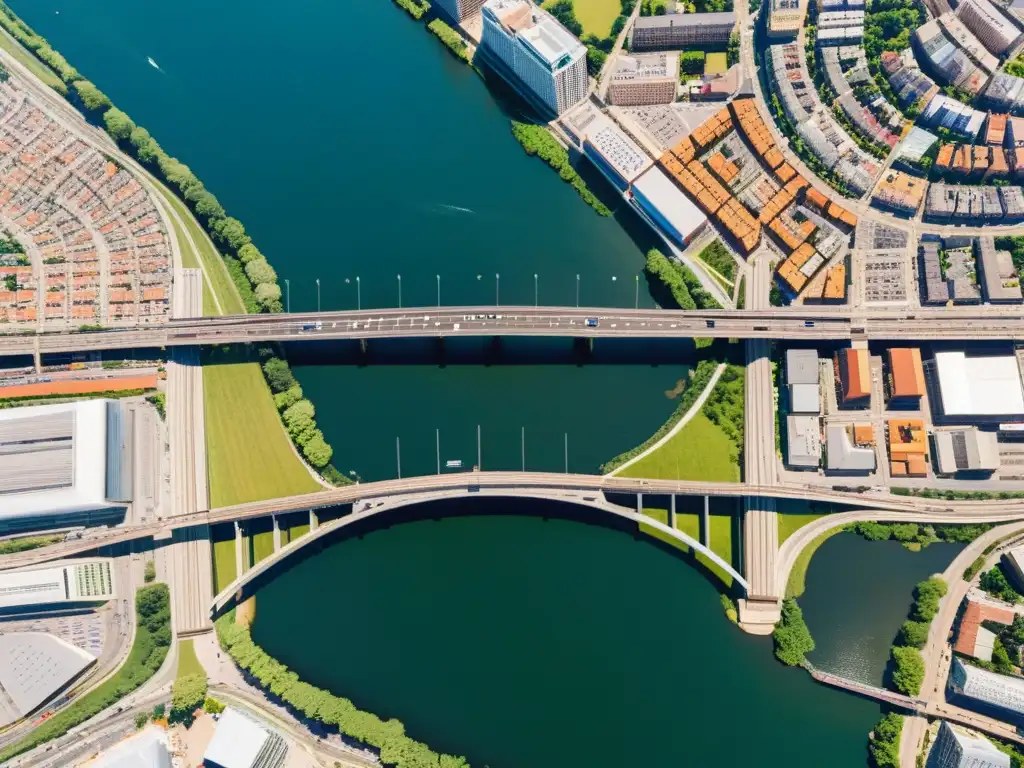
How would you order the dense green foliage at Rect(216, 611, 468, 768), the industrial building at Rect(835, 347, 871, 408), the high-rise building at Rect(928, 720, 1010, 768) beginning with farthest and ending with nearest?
the industrial building at Rect(835, 347, 871, 408), the dense green foliage at Rect(216, 611, 468, 768), the high-rise building at Rect(928, 720, 1010, 768)

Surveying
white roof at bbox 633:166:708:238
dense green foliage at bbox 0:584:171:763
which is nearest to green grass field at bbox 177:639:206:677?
dense green foliage at bbox 0:584:171:763

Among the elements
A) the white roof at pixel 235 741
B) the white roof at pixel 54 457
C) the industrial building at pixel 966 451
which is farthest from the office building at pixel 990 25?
the white roof at pixel 235 741

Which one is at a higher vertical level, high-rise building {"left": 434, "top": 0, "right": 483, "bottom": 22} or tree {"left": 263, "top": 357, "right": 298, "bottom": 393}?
high-rise building {"left": 434, "top": 0, "right": 483, "bottom": 22}

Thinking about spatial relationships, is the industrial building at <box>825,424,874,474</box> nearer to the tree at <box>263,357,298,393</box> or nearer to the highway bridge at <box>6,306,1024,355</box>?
the highway bridge at <box>6,306,1024,355</box>

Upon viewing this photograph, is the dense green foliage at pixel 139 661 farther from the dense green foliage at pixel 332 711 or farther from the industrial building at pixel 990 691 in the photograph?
the industrial building at pixel 990 691

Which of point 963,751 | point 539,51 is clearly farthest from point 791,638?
point 539,51

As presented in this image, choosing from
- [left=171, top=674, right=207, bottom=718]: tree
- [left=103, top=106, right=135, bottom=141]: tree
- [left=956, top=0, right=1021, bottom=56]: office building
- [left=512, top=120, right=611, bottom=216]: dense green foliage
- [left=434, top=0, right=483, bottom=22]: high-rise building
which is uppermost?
[left=434, top=0, right=483, bottom=22]: high-rise building

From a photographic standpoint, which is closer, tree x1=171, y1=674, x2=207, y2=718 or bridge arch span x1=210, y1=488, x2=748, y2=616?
tree x1=171, y1=674, x2=207, y2=718
